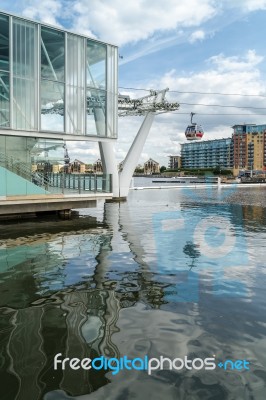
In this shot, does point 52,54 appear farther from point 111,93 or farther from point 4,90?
point 111,93

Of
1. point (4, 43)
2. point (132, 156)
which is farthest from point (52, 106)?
point (132, 156)

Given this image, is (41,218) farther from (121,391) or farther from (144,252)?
(121,391)

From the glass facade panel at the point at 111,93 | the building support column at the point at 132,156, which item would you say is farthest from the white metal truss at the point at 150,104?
the glass facade panel at the point at 111,93

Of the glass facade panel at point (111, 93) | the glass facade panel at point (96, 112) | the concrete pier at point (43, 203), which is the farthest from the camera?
the glass facade panel at point (111, 93)

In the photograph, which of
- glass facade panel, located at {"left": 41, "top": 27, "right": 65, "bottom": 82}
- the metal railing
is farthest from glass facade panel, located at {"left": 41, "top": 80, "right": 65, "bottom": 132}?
the metal railing

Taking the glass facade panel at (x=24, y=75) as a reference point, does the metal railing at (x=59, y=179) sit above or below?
below

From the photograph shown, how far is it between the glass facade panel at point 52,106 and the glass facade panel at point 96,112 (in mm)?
1956

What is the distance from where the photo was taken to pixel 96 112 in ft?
78.9

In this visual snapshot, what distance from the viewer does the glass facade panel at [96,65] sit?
2388cm

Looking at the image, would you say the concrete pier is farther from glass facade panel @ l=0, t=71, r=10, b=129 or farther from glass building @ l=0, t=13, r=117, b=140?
glass facade panel @ l=0, t=71, r=10, b=129

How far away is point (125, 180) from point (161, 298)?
102 feet

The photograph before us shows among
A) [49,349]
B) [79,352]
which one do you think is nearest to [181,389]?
[79,352]

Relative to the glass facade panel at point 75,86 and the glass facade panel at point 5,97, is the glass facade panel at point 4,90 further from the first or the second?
the glass facade panel at point 75,86

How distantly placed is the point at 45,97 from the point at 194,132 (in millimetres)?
43467
